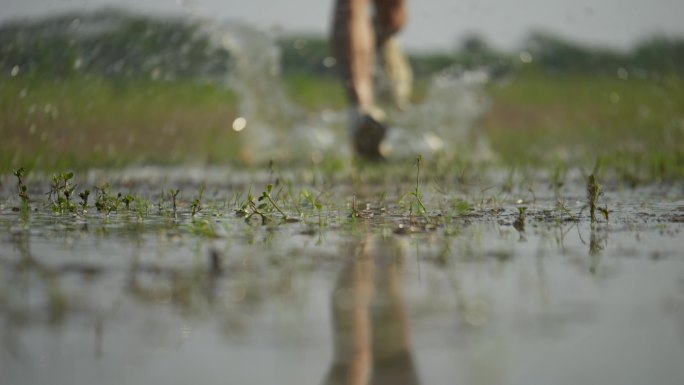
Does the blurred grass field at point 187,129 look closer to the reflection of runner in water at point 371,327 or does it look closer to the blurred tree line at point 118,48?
the blurred tree line at point 118,48

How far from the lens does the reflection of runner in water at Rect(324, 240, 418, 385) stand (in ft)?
5.55

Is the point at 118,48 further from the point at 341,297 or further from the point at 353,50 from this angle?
the point at 341,297

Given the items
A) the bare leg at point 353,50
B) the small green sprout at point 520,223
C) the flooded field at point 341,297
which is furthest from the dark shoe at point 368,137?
the small green sprout at point 520,223

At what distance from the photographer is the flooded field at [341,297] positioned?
1746mm

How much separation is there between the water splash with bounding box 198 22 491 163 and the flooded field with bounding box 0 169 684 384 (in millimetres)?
3689

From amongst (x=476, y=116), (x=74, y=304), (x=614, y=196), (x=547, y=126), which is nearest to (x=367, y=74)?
(x=476, y=116)

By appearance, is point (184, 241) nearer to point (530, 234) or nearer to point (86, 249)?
point (86, 249)

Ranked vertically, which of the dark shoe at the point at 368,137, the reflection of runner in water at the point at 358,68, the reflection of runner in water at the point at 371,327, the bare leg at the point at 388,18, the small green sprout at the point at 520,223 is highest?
the bare leg at the point at 388,18

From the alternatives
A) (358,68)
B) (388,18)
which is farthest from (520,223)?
(388,18)

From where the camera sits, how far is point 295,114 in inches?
310

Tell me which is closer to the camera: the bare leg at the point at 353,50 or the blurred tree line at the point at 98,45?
the blurred tree line at the point at 98,45

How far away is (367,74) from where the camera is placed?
7.21 m

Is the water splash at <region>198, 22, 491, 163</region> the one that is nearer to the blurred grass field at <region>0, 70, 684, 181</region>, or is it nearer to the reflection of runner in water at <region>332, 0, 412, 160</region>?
the blurred grass field at <region>0, 70, 684, 181</region>

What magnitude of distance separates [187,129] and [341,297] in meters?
9.56
